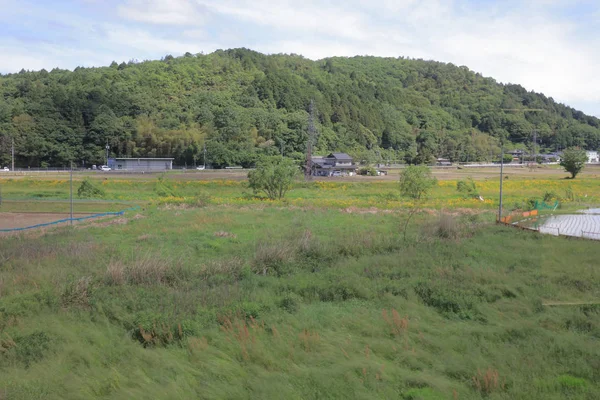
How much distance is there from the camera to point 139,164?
257 ft

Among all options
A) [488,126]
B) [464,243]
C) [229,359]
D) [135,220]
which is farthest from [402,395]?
[488,126]

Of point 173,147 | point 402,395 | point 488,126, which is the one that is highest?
point 488,126

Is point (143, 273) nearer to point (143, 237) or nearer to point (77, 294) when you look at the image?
point (77, 294)

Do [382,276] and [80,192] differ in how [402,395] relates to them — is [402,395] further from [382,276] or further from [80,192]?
[80,192]

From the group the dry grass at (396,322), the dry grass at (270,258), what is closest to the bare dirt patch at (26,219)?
the dry grass at (270,258)

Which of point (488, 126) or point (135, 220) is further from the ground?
point (488, 126)

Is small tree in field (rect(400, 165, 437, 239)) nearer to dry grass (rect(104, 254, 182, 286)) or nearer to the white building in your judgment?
dry grass (rect(104, 254, 182, 286))

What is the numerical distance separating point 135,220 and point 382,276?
14213 millimetres

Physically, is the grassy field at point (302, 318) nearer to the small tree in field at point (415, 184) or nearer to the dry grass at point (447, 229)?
the dry grass at point (447, 229)

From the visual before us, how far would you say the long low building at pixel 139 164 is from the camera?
257 feet

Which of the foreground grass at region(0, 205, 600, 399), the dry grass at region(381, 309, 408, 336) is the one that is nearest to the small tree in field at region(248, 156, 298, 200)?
the foreground grass at region(0, 205, 600, 399)

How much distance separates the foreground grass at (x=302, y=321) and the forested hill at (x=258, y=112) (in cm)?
6745

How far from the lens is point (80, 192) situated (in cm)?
3622

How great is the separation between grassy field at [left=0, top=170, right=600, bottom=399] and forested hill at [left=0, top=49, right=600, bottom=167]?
66927 mm
